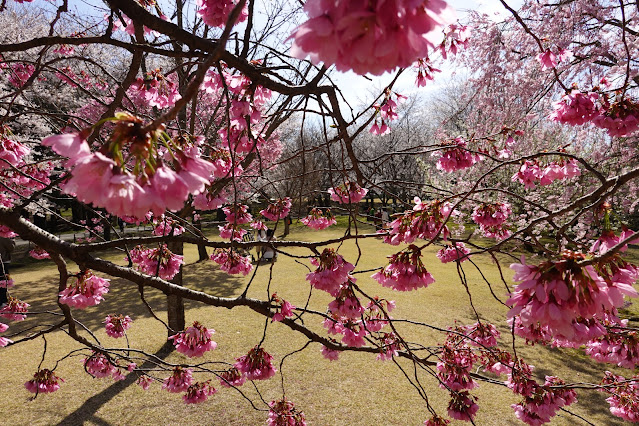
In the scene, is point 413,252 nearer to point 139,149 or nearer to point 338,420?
point 139,149

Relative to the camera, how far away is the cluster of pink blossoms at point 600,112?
6.32 feet

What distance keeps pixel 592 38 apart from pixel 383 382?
6000 mm

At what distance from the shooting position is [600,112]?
200 centimetres

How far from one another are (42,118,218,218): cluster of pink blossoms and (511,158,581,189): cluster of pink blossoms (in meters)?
2.36

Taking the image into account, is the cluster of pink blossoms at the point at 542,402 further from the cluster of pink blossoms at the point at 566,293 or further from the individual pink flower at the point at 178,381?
the individual pink flower at the point at 178,381

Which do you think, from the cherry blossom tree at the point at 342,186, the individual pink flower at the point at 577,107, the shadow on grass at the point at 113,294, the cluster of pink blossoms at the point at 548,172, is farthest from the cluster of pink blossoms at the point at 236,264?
the shadow on grass at the point at 113,294

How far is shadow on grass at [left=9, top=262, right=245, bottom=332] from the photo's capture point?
5965mm

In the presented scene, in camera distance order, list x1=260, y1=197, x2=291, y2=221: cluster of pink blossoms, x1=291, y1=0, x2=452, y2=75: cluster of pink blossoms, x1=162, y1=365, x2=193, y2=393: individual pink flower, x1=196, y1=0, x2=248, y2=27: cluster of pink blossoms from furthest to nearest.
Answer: x1=260, y1=197, x2=291, y2=221: cluster of pink blossoms, x1=162, y1=365, x2=193, y2=393: individual pink flower, x1=196, y1=0, x2=248, y2=27: cluster of pink blossoms, x1=291, y1=0, x2=452, y2=75: cluster of pink blossoms

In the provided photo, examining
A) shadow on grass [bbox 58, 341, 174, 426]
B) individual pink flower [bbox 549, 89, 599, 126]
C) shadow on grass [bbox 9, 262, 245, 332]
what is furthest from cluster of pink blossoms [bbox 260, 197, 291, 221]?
shadow on grass [bbox 9, 262, 245, 332]

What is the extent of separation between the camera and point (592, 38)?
17.5 feet

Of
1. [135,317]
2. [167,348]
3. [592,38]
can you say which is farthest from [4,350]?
[592,38]

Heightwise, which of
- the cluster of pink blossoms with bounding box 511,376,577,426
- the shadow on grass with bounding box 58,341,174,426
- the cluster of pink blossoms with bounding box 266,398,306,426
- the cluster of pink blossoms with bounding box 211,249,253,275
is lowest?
the shadow on grass with bounding box 58,341,174,426

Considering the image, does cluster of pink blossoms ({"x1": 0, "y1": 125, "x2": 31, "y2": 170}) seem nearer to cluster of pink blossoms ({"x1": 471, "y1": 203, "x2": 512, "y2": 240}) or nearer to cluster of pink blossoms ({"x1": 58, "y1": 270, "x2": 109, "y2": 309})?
cluster of pink blossoms ({"x1": 58, "y1": 270, "x2": 109, "y2": 309})

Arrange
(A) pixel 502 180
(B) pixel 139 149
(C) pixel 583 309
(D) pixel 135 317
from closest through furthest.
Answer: (B) pixel 139 149 → (C) pixel 583 309 → (D) pixel 135 317 → (A) pixel 502 180
